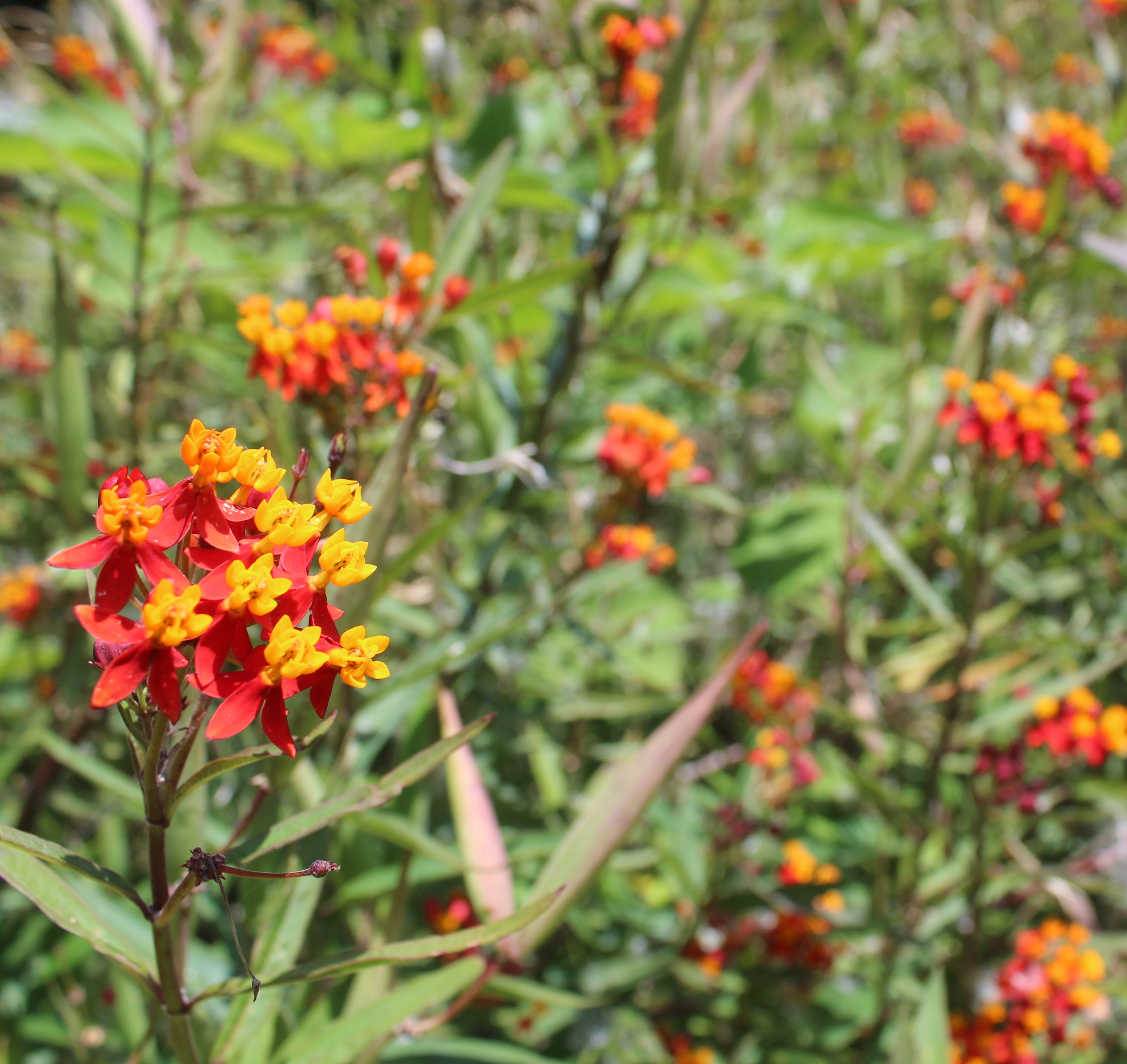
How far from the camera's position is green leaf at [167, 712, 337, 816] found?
0.58 meters

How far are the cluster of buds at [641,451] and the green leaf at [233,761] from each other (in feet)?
3.78

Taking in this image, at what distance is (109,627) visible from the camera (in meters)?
0.59

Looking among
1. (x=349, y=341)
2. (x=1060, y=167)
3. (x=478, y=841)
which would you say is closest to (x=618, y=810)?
(x=478, y=841)

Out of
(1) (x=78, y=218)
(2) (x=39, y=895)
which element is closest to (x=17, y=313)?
(1) (x=78, y=218)

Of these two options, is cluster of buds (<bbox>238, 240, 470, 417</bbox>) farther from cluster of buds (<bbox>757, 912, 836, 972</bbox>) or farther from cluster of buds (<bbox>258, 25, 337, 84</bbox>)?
cluster of buds (<bbox>258, 25, 337, 84</bbox>)

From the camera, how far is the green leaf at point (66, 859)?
1.85ft

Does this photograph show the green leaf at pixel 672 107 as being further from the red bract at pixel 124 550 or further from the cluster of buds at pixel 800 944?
the cluster of buds at pixel 800 944

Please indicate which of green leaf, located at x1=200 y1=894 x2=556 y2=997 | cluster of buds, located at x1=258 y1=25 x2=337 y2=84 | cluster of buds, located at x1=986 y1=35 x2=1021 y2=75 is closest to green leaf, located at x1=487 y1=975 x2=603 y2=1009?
green leaf, located at x1=200 y1=894 x2=556 y2=997

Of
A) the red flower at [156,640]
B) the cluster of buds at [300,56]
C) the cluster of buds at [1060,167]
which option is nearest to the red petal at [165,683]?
the red flower at [156,640]

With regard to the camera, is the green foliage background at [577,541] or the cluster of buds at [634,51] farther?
the cluster of buds at [634,51]

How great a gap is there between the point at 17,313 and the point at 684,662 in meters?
2.93

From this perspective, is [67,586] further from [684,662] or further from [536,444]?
[684,662]

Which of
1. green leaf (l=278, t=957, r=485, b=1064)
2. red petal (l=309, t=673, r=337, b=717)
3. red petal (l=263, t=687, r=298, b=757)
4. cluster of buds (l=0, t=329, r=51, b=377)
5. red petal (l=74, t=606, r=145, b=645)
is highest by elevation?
red petal (l=74, t=606, r=145, b=645)

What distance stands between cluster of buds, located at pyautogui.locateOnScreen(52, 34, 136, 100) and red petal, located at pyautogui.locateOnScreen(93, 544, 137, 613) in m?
2.46
